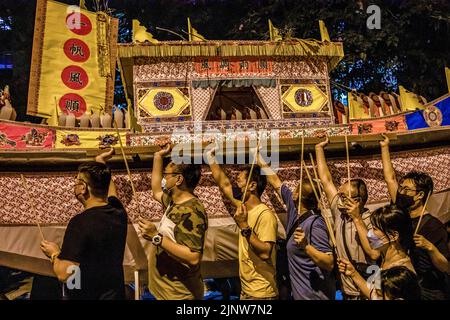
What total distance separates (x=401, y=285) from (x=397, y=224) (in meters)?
0.42

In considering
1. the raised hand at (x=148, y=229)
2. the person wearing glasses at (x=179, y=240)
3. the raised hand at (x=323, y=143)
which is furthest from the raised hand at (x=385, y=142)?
the raised hand at (x=148, y=229)

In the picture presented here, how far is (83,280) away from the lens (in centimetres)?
361

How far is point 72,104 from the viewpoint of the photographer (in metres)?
7.07

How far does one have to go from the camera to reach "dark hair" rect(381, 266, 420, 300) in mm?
3385

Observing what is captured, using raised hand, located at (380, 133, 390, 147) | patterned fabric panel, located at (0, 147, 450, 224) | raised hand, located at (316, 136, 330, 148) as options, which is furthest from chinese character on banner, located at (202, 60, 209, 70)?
raised hand, located at (380, 133, 390, 147)

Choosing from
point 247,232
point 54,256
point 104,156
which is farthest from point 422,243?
point 104,156

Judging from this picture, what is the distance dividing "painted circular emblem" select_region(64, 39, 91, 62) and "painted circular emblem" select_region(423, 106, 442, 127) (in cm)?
406

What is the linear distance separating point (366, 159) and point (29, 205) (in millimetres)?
3353

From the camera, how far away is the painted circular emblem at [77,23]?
282 inches

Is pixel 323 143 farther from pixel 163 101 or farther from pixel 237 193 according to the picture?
pixel 163 101

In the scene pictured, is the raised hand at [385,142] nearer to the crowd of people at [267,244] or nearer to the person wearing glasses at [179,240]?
the crowd of people at [267,244]

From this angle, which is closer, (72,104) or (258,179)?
(258,179)

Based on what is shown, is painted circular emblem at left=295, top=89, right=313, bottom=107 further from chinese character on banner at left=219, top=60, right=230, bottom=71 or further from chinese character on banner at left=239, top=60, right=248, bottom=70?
chinese character on banner at left=219, top=60, right=230, bottom=71

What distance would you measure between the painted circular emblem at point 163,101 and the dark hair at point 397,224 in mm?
3448
